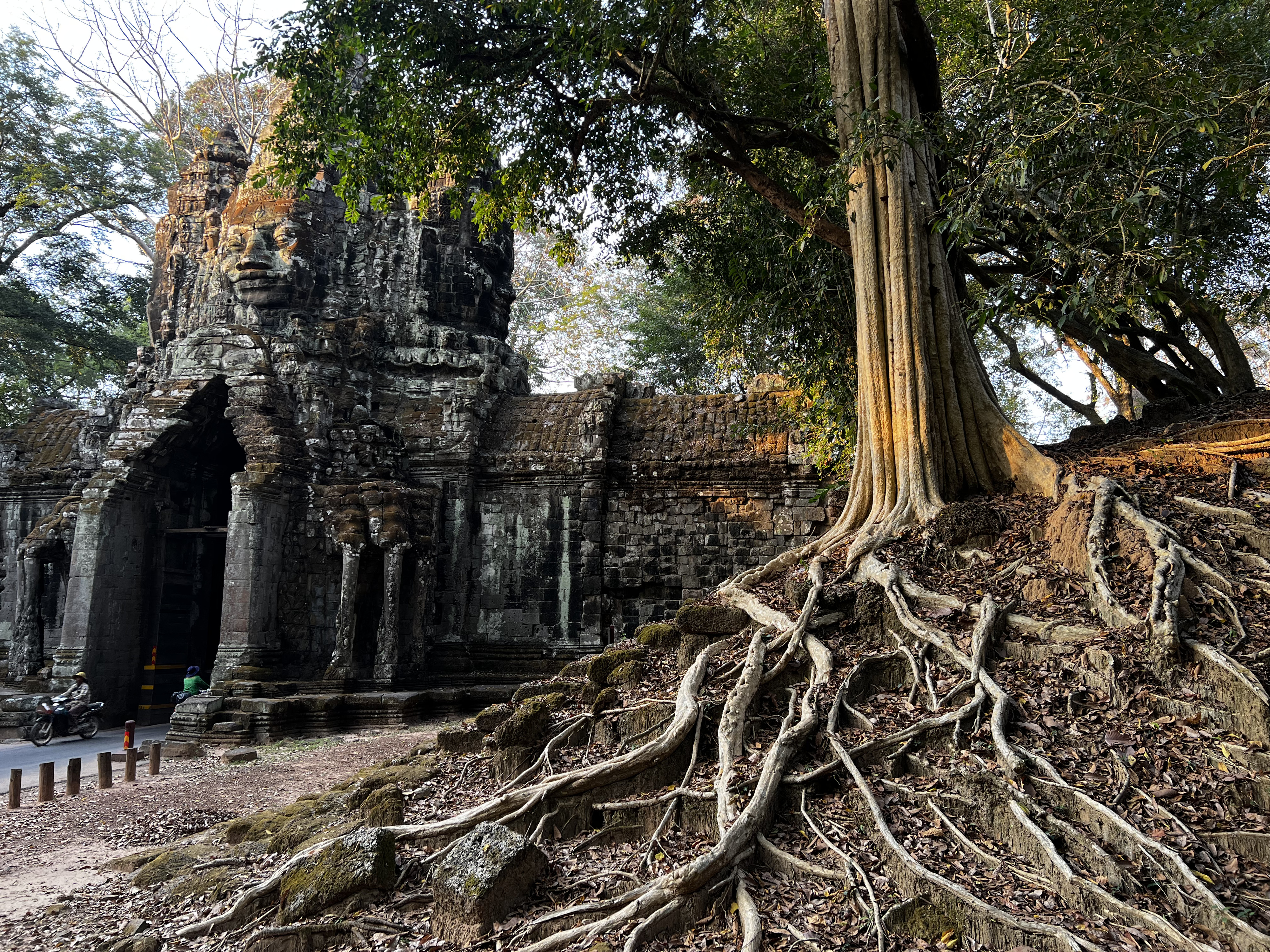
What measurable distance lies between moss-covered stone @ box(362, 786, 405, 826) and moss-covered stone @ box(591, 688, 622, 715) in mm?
1115

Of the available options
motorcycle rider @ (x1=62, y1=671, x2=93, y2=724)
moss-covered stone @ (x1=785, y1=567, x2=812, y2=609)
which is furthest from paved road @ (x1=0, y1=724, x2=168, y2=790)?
moss-covered stone @ (x1=785, y1=567, x2=812, y2=609)

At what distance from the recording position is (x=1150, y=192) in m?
4.94

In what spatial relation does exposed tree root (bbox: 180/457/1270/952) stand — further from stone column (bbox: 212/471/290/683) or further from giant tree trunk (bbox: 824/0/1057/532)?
stone column (bbox: 212/471/290/683)

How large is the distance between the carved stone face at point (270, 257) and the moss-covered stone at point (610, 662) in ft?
33.4

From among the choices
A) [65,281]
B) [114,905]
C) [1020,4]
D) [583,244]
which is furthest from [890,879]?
[65,281]

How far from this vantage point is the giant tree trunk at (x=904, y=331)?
18.8 ft

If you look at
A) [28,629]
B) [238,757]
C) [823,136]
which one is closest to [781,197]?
[823,136]

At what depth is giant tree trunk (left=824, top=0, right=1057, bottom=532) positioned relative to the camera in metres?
5.72

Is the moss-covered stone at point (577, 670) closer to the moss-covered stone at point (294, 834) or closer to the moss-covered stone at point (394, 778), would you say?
the moss-covered stone at point (394, 778)

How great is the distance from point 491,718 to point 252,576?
6553mm

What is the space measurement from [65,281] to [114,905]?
64.0 feet

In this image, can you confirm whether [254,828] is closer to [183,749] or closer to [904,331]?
[183,749]

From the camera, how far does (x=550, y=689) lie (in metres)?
5.73

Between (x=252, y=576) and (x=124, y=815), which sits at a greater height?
(x=252, y=576)
